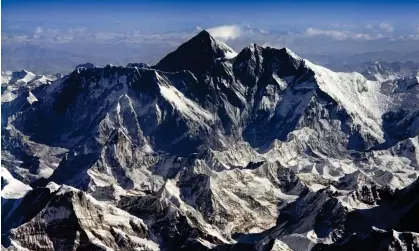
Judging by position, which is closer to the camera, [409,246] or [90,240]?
[409,246]

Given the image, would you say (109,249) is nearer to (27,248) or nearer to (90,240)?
Answer: (90,240)

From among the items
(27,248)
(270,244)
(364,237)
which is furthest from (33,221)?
(364,237)

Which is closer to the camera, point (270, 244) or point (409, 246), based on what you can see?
point (409, 246)

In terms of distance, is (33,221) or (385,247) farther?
(33,221)

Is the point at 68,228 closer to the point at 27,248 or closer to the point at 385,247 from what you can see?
the point at 27,248

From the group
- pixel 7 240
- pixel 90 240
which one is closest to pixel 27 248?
pixel 7 240

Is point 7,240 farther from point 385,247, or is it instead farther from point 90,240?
point 385,247

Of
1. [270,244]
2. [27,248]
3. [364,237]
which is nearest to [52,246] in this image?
[27,248]
